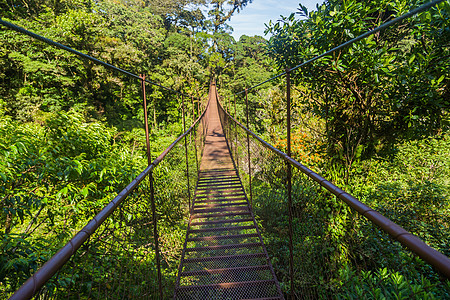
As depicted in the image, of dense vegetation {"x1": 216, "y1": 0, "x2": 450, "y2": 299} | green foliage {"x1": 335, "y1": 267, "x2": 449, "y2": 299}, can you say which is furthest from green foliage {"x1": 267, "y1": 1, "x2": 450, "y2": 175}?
green foliage {"x1": 335, "y1": 267, "x2": 449, "y2": 299}

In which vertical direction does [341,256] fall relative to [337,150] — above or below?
below

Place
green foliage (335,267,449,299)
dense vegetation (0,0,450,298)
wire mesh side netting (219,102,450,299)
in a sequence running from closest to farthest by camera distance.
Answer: green foliage (335,267,449,299) → wire mesh side netting (219,102,450,299) → dense vegetation (0,0,450,298)

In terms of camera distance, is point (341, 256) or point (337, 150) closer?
point (341, 256)

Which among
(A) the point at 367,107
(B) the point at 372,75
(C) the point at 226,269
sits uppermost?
(B) the point at 372,75

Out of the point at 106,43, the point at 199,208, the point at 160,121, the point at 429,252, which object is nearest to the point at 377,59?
the point at 429,252

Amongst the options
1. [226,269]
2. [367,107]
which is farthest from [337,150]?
[226,269]

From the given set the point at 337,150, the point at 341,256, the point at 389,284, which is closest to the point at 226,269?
the point at 341,256

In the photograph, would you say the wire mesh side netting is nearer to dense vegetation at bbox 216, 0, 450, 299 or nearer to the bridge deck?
dense vegetation at bbox 216, 0, 450, 299

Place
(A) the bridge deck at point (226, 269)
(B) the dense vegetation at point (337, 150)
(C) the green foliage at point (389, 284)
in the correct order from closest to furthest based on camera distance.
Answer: (C) the green foliage at point (389, 284), (B) the dense vegetation at point (337, 150), (A) the bridge deck at point (226, 269)

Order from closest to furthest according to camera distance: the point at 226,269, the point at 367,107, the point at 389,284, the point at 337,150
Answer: the point at 389,284, the point at 226,269, the point at 367,107, the point at 337,150

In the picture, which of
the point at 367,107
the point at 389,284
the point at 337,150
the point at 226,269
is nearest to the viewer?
the point at 389,284

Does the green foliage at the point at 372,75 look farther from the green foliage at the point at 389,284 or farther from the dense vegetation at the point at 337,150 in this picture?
the green foliage at the point at 389,284

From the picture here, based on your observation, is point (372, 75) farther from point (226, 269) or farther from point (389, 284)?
point (226, 269)

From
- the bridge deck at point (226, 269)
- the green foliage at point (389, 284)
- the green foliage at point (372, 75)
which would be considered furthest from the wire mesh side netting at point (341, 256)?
the green foliage at point (372, 75)
